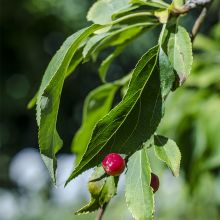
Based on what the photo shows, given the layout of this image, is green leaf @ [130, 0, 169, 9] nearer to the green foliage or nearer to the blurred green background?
the green foliage

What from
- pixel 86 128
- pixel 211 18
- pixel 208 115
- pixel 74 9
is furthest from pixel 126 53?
pixel 86 128

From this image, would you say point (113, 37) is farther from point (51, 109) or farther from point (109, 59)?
point (51, 109)

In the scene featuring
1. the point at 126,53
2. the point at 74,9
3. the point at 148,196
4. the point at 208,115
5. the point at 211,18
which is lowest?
the point at 126,53

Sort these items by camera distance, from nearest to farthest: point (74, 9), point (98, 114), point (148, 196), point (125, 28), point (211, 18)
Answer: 1. point (148, 196)
2. point (125, 28)
3. point (98, 114)
4. point (211, 18)
5. point (74, 9)

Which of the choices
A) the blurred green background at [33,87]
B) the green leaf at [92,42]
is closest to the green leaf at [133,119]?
the green leaf at [92,42]

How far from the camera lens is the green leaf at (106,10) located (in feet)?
3.25

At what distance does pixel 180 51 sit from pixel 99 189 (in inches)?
7.7

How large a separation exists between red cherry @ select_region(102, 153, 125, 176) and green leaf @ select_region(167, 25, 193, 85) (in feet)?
0.40

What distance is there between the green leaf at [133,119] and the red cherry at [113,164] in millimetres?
13

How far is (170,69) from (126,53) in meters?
7.31

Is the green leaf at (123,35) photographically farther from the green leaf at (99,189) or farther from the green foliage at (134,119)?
the green leaf at (99,189)

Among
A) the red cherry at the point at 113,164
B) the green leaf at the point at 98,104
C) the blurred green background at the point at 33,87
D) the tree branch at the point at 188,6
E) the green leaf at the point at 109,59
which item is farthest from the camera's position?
the blurred green background at the point at 33,87

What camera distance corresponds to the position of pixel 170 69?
0.89 metres

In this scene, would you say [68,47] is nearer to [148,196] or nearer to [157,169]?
[148,196]
